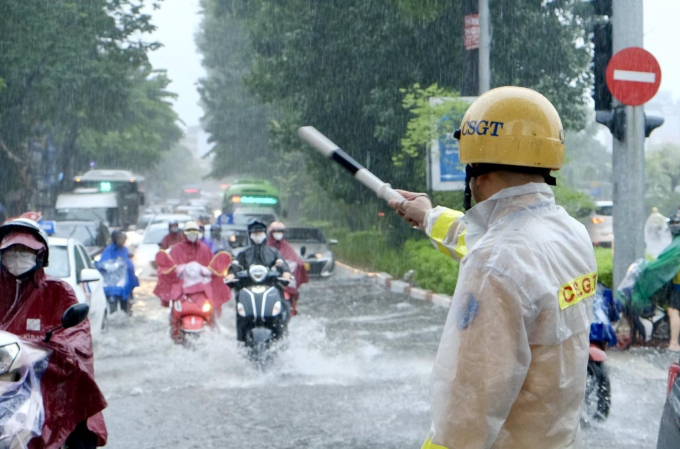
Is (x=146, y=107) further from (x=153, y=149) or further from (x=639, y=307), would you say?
(x=639, y=307)

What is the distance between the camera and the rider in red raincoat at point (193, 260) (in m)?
12.1

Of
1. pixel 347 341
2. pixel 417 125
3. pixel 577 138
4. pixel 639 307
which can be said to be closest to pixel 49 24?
pixel 417 125

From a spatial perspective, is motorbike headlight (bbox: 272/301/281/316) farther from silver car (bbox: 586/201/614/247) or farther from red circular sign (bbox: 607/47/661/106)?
silver car (bbox: 586/201/614/247)

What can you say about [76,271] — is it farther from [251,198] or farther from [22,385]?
[251,198]

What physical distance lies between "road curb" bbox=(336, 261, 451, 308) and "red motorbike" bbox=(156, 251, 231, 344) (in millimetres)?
4640

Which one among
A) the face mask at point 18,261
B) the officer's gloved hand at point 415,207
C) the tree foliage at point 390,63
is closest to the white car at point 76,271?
the face mask at point 18,261

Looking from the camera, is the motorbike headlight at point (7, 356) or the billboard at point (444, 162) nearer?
the motorbike headlight at point (7, 356)

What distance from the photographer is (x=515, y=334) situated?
2047 mm

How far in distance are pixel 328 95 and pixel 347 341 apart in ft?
37.3

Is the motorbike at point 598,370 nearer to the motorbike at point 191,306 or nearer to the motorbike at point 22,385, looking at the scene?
the motorbike at point 22,385

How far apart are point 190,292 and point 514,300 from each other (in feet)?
32.3

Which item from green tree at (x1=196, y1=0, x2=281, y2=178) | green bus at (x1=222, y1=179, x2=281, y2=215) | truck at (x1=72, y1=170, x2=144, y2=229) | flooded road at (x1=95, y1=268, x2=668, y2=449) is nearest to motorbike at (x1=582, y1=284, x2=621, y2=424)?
flooded road at (x1=95, y1=268, x2=668, y2=449)

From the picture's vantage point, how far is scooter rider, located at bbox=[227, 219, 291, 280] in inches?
436

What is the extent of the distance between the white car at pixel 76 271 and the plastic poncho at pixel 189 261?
0.79 metres
